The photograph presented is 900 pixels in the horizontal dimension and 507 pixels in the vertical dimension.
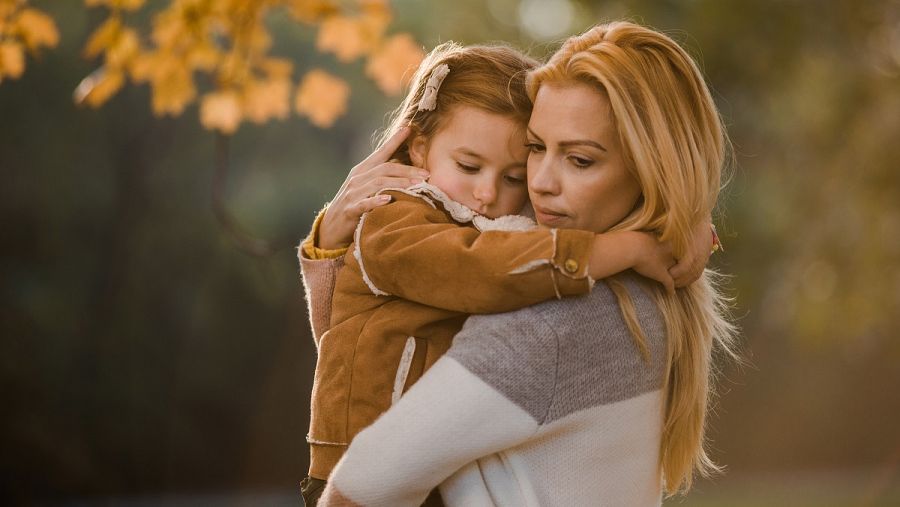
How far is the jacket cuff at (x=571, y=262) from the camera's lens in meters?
1.98

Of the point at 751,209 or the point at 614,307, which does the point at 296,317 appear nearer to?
the point at 751,209

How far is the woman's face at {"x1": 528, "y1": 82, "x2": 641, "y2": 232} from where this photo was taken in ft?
7.12

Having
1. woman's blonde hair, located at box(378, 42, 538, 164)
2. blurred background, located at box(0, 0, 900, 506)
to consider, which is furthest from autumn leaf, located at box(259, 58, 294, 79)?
blurred background, located at box(0, 0, 900, 506)

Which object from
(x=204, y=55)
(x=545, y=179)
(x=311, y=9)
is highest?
(x=545, y=179)

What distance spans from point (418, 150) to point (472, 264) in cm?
64

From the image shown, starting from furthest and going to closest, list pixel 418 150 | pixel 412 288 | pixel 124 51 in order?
pixel 124 51, pixel 418 150, pixel 412 288

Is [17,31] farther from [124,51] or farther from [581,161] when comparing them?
[581,161]

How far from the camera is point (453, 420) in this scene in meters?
1.89

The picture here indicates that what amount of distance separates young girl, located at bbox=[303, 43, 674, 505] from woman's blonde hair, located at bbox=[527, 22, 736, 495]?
84 millimetres

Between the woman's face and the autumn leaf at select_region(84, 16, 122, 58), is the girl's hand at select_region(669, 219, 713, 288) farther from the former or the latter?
the autumn leaf at select_region(84, 16, 122, 58)

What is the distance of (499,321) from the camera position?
199 centimetres

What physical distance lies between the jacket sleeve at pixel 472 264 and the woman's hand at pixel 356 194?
0.18 m

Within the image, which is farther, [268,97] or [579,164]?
[268,97]

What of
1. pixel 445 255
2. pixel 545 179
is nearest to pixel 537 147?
pixel 545 179
